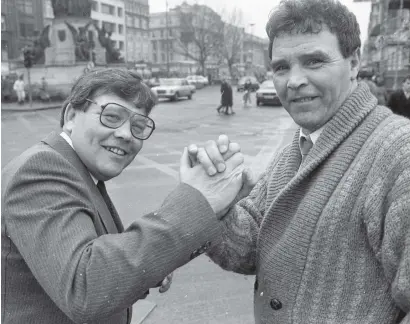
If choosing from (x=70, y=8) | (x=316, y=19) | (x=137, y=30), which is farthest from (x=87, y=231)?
(x=137, y=30)

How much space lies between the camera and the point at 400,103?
836cm

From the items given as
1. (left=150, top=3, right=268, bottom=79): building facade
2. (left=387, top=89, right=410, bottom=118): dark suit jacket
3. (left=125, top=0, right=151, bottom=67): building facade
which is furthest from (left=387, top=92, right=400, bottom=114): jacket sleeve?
(left=125, top=0, right=151, bottom=67): building facade

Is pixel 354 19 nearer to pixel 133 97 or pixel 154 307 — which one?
Answer: pixel 133 97

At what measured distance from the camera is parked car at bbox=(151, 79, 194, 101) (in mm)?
28422

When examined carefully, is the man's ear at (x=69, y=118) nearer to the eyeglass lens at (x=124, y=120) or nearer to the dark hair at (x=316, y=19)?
the eyeglass lens at (x=124, y=120)

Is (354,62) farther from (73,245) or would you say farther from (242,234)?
(73,245)

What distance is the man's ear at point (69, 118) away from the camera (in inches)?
65.0

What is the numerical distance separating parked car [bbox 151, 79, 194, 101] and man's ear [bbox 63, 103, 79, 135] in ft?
85.1

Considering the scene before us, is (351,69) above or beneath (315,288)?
above

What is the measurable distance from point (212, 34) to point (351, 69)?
6373cm

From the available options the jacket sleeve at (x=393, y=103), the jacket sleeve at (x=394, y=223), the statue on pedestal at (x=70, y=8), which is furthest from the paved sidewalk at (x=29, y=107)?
the jacket sleeve at (x=394, y=223)

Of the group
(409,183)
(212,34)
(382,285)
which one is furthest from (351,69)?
(212,34)

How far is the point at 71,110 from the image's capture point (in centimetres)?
167

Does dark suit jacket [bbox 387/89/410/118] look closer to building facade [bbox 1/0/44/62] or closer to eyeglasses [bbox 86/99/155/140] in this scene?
eyeglasses [bbox 86/99/155/140]
